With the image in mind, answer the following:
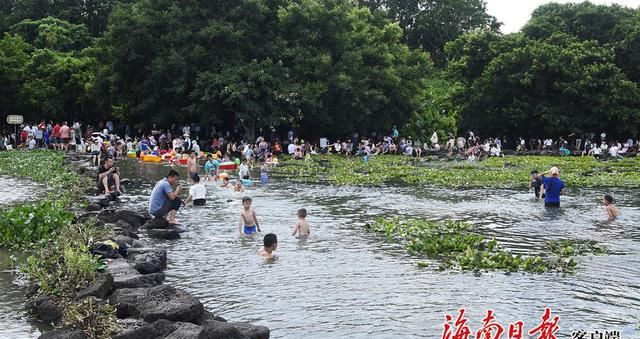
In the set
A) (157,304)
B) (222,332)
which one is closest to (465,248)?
(157,304)

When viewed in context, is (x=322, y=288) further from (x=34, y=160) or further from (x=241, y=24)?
(x=241, y=24)

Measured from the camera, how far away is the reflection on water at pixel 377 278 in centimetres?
1159

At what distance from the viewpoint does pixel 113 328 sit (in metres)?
10.2

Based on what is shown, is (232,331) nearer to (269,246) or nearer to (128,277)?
(128,277)

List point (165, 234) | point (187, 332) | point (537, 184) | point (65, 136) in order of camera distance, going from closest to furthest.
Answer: point (187, 332), point (165, 234), point (537, 184), point (65, 136)

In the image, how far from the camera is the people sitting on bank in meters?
24.7

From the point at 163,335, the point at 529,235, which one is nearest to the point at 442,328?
the point at 163,335

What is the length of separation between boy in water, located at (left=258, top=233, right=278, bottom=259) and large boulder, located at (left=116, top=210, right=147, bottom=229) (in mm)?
4665

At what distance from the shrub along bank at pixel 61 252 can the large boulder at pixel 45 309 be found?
123mm

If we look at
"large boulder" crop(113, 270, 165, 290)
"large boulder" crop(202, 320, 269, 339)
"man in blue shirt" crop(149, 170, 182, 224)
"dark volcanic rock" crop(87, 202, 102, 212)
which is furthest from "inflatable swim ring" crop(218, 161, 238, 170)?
"large boulder" crop(202, 320, 269, 339)

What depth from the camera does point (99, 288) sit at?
1165 centimetres

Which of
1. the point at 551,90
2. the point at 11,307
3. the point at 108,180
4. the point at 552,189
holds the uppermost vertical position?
the point at 551,90

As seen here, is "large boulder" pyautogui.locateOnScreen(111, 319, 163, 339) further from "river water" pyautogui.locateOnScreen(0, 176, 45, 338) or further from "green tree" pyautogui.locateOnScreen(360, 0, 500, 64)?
"green tree" pyautogui.locateOnScreen(360, 0, 500, 64)

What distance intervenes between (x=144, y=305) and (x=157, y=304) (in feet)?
0.75
